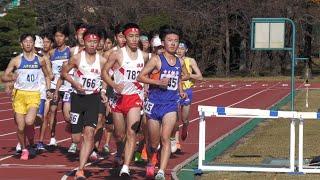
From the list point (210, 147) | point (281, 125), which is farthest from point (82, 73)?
point (281, 125)

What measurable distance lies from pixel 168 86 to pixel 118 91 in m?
0.86

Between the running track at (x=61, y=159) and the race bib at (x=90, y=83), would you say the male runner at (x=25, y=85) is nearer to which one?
the running track at (x=61, y=159)

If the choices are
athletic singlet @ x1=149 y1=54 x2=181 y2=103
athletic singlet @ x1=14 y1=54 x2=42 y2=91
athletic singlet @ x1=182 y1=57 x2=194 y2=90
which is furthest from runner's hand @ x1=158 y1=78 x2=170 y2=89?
athletic singlet @ x1=14 y1=54 x2=42 y2=91

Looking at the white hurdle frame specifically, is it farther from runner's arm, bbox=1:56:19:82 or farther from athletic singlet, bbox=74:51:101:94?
runner's arm, bbox=1:56:19:82

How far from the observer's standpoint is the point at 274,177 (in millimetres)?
10961

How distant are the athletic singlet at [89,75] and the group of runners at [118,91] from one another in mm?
15

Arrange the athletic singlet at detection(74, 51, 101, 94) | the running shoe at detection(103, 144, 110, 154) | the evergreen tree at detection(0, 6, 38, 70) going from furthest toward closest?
the evergreen tree at detection(0, 6, 38, 70)
the running shoe at detection(103, 144, 110, 154)
the athletic singlet at detection(74, 51, 101, 94)

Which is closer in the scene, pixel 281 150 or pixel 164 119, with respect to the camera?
pixel 164 119

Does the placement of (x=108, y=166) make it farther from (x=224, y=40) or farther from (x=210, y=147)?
(x=224, y=40)

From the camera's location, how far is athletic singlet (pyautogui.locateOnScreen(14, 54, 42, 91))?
42.3 feet

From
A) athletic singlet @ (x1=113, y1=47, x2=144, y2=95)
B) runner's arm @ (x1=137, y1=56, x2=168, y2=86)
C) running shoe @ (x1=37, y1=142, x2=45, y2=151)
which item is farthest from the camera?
running shoe @ (x1=37, y1=142, x2=45, y2=151)

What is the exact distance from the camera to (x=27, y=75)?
12922 millimetres

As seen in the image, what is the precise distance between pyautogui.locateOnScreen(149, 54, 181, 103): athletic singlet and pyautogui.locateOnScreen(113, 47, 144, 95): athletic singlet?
1.71ft

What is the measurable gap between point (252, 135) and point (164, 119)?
301 inches
